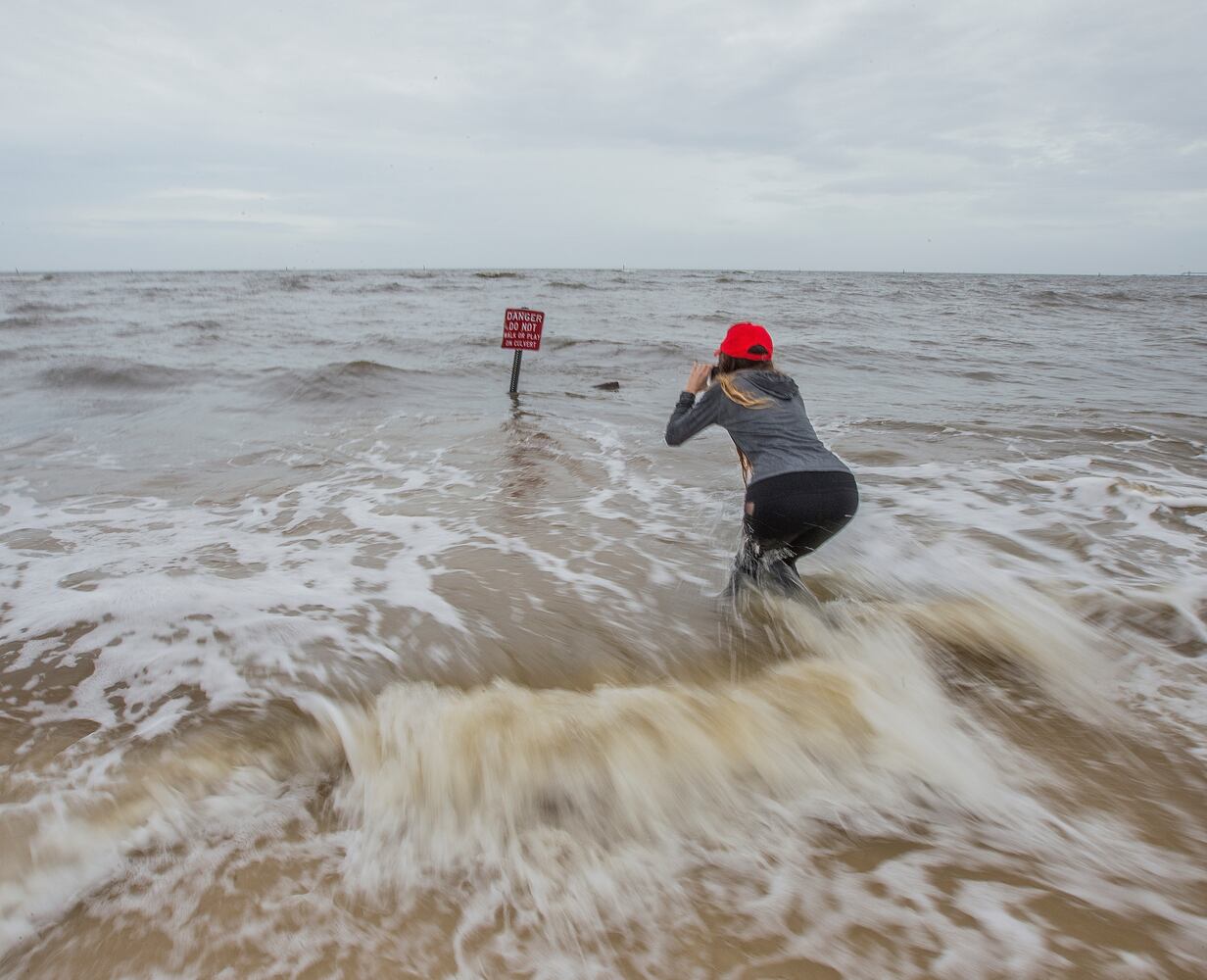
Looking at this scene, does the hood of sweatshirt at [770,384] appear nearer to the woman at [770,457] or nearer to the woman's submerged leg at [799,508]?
the woman at [770,457]

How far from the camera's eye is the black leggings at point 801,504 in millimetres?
3309

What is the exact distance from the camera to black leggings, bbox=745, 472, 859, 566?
3.31 meters

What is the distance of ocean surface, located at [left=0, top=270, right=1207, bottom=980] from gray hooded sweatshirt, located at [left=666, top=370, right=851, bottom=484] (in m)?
0.83

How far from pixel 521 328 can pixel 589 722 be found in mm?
7719

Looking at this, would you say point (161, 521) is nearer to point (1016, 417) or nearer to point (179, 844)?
point (179, 844)

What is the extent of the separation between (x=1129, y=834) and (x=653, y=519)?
143 inches

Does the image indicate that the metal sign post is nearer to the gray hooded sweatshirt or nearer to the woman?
the woman

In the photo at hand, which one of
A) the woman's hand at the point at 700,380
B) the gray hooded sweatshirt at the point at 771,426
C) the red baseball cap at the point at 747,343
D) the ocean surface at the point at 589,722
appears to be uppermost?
the red baseball cap at the point at 747,343

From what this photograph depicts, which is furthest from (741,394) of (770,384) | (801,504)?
(801,504)

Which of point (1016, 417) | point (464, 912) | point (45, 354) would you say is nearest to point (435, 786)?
point (464, 912)

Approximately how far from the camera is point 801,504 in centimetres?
332

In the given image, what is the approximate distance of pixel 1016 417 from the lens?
9.12 m

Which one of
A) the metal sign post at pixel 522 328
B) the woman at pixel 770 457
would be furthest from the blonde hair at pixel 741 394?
the metal sign post at pixel 522 328

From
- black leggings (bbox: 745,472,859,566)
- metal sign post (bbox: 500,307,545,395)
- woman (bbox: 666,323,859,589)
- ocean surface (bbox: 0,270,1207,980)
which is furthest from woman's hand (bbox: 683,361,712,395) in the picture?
metal sign post (bbox: 500,307,545,395)
